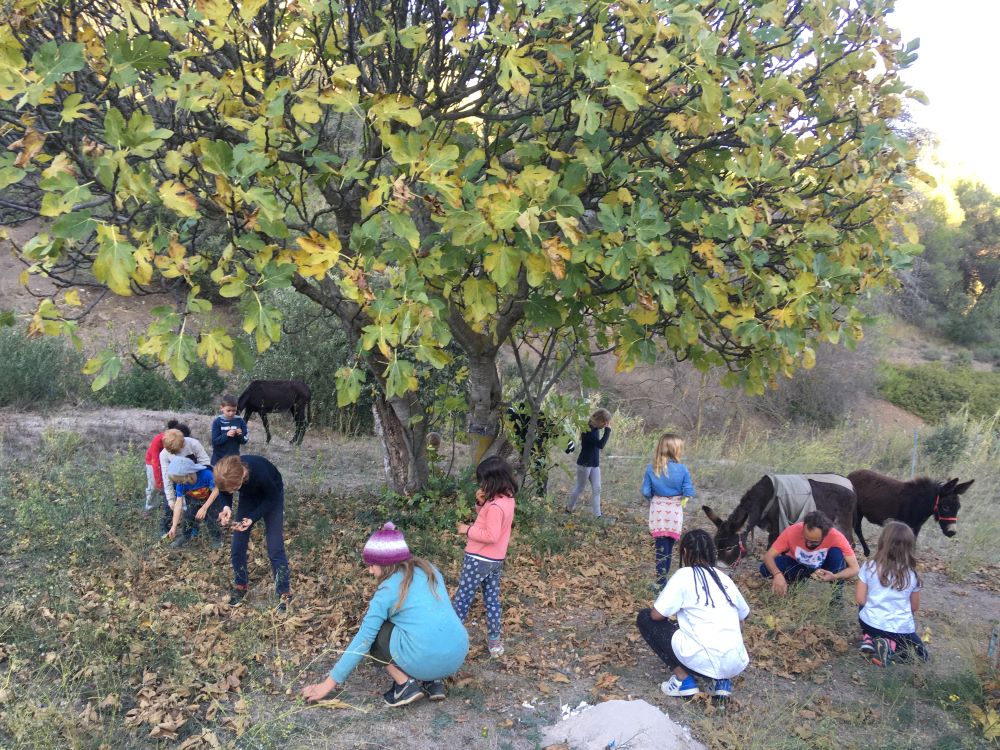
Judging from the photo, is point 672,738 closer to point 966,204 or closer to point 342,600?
point 342,600

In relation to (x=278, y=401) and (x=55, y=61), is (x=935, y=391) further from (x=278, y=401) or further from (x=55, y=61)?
(x=55, y=61)

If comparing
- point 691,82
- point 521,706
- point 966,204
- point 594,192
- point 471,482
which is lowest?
point 521,706

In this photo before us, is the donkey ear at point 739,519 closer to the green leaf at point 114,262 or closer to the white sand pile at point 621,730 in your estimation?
the white sand pile at point 621,730

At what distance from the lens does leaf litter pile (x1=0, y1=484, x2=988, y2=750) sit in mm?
4324

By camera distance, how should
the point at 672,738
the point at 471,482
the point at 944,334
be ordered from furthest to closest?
the point at 944,334, the point at 471,482, the point at 672,738

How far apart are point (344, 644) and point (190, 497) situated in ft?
8.23

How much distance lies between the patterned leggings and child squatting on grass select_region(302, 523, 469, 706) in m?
0.56

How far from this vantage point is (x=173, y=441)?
664cm

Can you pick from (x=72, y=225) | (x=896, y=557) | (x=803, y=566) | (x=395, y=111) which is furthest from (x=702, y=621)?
(x=72, y=225)

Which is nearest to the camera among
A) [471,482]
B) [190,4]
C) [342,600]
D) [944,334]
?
[190,4]

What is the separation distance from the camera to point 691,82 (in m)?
5.56

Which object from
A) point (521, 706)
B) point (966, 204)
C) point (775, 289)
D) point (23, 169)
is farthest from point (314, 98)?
point (966, 204)

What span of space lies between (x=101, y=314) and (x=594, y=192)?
16945 mm

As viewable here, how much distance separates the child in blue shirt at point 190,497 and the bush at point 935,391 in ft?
79.4
